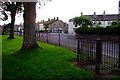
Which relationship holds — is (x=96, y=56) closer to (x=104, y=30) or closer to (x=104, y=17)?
(x=104, y=30)

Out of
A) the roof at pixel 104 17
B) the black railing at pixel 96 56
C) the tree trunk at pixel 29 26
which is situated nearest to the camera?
the black railing at pixel 96 56

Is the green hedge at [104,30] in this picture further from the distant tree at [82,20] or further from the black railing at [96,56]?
the distant tree at [82,20]

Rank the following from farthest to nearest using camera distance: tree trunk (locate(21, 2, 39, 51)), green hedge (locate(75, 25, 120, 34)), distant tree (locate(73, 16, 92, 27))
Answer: distant tree (locate(73, 16, 92, 27)) < green hedge (locate(75, 25, 120, 34)) < tree trunk (locate(21, 2, 39, 51))

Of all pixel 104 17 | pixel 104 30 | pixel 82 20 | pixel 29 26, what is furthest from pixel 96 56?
pixel 104 17

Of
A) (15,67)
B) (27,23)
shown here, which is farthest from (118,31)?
(15,67)

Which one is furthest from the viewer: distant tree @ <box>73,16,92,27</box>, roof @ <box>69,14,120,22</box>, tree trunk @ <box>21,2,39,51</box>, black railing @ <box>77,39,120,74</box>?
roof @ <box>69,14,120,22</box>

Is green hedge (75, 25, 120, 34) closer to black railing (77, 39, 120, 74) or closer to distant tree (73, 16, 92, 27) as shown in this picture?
black railing (77, 39, 120, 74)

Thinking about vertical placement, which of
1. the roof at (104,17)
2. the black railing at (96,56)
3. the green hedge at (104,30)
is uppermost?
the roof at (104,17)

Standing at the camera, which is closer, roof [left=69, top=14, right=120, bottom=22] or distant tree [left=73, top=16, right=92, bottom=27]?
distant tree [left=73, top=16, right=92, bottom=27]

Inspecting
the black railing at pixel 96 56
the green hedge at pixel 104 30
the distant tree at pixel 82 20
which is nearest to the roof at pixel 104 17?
the distant tree at pixel 82 20

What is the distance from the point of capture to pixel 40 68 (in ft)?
32.5

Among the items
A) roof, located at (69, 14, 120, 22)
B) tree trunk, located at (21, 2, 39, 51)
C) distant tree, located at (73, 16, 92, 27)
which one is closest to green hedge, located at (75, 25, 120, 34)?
tree trunk, located at (21, 2, 39, 51)

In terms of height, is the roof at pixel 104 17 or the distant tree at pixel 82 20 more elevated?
the roof at pixel 104 17

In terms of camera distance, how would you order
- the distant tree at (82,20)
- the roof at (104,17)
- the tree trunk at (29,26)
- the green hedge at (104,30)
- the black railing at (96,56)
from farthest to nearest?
the roof at (104,17), the distant tree at (82,20), the green hedge at (104,30), the tree trunk at (29,26), the black railing at (96,56)
